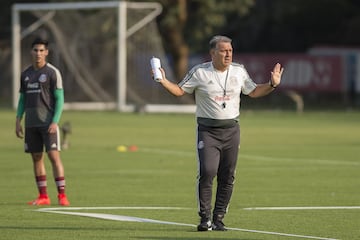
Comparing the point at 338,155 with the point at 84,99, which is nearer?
the point at 338,155

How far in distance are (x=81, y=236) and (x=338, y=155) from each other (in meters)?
14.7

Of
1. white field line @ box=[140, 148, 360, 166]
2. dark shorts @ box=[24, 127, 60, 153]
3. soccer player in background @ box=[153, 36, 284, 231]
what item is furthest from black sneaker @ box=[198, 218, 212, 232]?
white field line @ box=[140, 148, 360, 166]

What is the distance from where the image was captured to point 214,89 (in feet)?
45.0

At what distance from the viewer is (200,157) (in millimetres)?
13664

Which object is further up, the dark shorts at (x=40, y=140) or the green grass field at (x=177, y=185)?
the dark shorts at (x=40, y=140)

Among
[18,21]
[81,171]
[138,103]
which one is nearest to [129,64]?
[138,103]

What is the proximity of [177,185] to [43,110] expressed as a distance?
3881mm

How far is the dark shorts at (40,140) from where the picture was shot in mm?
16703

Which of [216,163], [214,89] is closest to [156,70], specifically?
[214,89]

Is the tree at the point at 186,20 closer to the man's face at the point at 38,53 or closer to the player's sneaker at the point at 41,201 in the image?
the man's face at the point at 38,53

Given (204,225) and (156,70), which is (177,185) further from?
(156,70)

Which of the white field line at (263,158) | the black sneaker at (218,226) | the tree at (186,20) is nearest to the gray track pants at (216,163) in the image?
the black sneaker at (218,226)

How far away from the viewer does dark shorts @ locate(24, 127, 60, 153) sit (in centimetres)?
1670

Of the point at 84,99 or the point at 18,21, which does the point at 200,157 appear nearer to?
the point at 84,99
